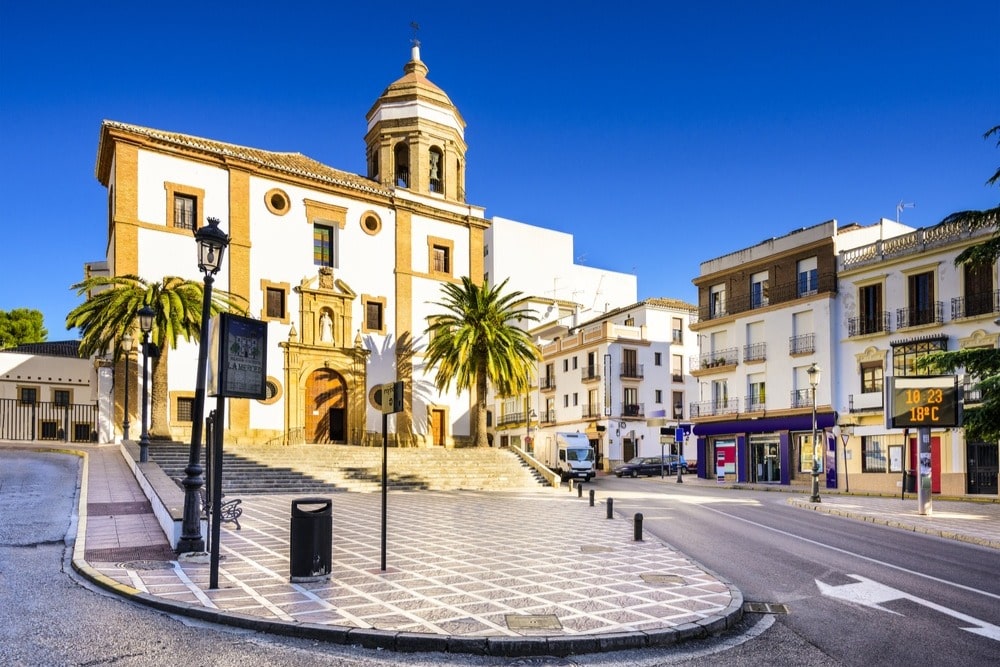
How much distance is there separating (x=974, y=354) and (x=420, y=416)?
25302 mm

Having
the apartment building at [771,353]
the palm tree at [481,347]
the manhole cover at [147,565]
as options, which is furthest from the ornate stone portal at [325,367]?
the manhole cover at [147,565]

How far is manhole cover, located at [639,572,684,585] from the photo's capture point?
360 inches

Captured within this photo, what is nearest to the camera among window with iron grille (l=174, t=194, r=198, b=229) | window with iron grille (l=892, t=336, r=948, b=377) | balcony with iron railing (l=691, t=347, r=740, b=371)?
window with iron grille (l=174, t=194, r=198, b=229)

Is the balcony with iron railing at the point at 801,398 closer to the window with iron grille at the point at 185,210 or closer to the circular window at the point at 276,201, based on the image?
the circular window at the point at 276,201

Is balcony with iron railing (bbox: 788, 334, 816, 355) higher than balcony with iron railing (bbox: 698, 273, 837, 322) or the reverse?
the reverse

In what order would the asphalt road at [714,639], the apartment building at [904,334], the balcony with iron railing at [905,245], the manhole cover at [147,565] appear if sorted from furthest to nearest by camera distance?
the balcony with iron railing at [905,245] → the apartment building at [904,334] → the manhole cover at [147,565] → the asphalt road at [714,639]

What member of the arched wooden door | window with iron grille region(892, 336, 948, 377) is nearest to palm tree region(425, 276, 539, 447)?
the arched wooden door

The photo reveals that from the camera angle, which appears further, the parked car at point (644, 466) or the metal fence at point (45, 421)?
the parked car at point (644, 466)

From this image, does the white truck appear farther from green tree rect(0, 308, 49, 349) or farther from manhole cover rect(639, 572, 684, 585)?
green tree rect(0, 308, 49, 349)

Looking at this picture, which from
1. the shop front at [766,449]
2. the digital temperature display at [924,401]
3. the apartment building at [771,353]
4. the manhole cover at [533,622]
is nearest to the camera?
the manhole cover at [533,622]

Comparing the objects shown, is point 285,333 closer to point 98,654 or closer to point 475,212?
point 475,212

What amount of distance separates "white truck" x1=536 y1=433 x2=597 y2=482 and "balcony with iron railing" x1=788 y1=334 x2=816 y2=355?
1158 cm

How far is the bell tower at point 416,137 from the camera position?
40.0 m

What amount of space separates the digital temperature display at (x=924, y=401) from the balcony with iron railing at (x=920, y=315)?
45.1 feet
